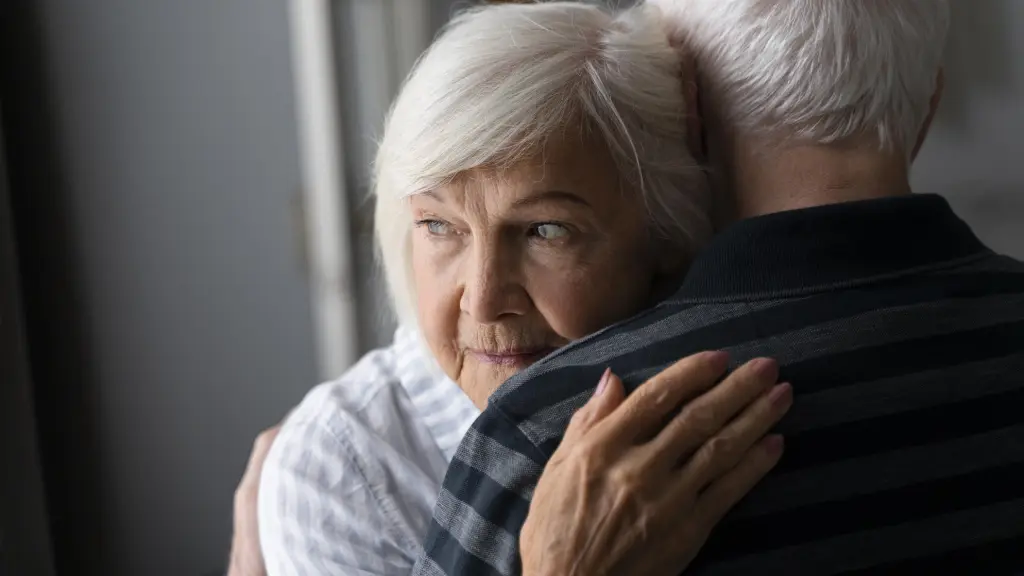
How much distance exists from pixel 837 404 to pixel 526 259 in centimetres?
36

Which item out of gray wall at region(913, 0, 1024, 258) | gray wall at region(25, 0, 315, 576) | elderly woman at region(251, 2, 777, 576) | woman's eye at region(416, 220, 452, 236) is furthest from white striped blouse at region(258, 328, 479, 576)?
gray wall at region(913, 0, 1024, 258)

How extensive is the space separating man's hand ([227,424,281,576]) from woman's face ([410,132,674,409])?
1.33ft

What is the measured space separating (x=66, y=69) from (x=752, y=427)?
146 cm

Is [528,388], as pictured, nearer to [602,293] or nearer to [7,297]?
[602,293]

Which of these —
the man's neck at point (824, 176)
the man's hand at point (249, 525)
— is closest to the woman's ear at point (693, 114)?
the man's neck at point (824, 176)

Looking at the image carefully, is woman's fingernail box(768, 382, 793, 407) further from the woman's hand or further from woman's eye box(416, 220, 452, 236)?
woman's eye box(416, 220, 452, 236)

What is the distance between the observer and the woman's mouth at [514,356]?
1.03 meters

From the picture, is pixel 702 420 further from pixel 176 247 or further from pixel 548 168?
pixel 176 247

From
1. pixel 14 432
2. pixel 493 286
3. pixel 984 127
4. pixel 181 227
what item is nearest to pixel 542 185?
pixel 493 286

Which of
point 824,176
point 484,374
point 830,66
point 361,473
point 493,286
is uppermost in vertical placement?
point 830,66

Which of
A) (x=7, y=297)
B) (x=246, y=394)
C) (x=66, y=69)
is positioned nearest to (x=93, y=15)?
(x=66, y=69)

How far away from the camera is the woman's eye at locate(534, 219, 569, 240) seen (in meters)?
0.99

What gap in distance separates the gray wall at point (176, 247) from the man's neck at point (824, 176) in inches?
51.8

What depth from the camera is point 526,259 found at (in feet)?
3.27
